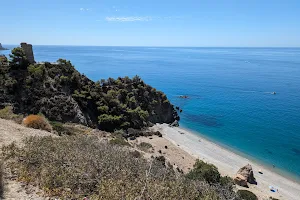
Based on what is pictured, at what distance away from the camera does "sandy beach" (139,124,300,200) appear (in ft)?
77.9

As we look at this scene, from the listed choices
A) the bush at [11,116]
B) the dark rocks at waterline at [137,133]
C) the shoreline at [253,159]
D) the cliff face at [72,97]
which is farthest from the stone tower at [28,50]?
the shoreline at [253,159]

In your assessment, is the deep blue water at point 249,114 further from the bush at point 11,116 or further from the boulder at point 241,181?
the bush at point 11,116

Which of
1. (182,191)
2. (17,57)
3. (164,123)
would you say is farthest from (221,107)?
(182,191)

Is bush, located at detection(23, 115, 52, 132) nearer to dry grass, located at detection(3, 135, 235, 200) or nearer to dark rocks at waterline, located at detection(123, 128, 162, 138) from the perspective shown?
dry grass, located at detection(3, 135, 235, 200)

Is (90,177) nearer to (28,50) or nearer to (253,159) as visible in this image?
(253,159)

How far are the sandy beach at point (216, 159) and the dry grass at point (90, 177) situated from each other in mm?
16086

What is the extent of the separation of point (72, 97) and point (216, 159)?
2267cm

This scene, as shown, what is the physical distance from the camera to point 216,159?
30.5 m

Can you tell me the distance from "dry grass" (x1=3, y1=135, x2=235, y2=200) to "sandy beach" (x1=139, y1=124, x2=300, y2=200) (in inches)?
633

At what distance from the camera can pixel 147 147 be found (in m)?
28.2

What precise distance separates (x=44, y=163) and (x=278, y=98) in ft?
217

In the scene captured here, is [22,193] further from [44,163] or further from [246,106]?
[246,106]

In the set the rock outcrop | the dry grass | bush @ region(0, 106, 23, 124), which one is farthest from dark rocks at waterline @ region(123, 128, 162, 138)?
the dry grass

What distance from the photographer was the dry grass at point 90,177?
22.1 ft
